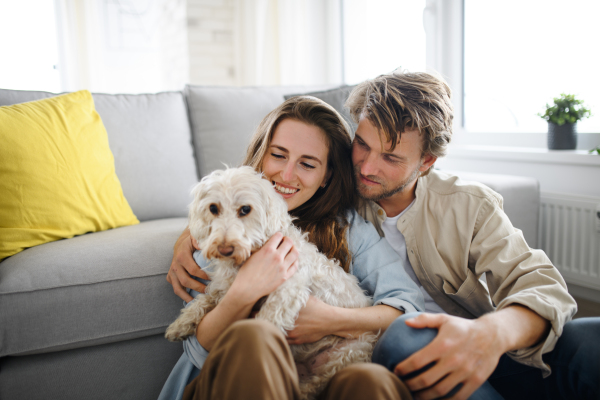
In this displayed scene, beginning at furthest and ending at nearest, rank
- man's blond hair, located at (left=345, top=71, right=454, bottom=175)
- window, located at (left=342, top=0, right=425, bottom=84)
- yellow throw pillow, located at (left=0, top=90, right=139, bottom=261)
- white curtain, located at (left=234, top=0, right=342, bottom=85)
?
white curtain, located at (left=234, top=0, right=342, bottom=85) → window, located at (left=342, top=0, right=425, bottom=84) → yellow throw pillow, located at (left=0, top=90, right=139, bottom=261) → man's blond hair, located at (left=345, top=71, right=454, bottom=175)

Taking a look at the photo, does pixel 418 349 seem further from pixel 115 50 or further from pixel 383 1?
pixel 115 50

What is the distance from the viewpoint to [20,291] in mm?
1424

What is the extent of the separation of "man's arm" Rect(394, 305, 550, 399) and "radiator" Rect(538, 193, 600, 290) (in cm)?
141

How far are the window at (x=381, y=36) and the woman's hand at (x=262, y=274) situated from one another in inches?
97.3

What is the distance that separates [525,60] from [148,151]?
2448 millimetres

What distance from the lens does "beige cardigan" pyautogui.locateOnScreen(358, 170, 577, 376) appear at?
45.2 inches

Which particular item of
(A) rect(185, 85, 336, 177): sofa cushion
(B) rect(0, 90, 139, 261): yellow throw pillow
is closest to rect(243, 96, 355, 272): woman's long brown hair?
(B) rect(0, 90, 139, 261): yellow throw pillow

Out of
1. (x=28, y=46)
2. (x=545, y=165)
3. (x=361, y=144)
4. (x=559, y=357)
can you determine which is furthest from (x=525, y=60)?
(x=28, y=46)

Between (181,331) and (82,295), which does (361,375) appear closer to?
(181,331)

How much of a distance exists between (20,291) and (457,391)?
1.42m

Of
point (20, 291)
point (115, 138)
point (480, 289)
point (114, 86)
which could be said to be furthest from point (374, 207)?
point (114, 86)

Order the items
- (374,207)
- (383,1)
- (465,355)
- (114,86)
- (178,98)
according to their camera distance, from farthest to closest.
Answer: (114,86) → (383,1) → (178,98) → (374,207) → (465,355)

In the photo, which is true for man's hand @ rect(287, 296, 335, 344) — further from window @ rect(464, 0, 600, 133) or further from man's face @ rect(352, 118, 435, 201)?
window @ rect(464, 0, 600, 133)

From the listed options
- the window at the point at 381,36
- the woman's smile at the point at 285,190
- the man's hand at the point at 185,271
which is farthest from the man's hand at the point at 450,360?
the window at the point at 381,36
